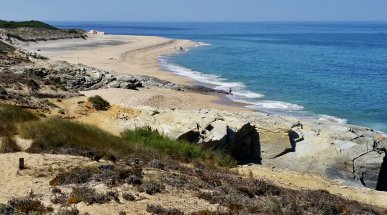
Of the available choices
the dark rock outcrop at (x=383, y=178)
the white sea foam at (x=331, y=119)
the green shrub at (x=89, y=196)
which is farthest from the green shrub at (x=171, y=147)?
the white sea foam at (x=331, y=119)

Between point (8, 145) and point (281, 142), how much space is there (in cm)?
1128

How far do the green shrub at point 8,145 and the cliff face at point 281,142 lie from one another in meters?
6.18

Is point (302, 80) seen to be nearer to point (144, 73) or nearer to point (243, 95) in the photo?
point (243, 95)

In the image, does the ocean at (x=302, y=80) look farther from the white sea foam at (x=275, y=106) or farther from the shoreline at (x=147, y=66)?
the shoreline at (x=147, y=66)

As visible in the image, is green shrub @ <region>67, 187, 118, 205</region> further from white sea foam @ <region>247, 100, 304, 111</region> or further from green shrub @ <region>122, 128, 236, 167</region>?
white sea foam @ <region>247, 100, 304, 111</region>

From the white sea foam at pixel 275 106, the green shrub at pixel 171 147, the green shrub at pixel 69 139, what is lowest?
the white sea foam at pixel 275 106

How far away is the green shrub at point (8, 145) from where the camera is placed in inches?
562

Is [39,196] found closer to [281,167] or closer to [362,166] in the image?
[281,167]

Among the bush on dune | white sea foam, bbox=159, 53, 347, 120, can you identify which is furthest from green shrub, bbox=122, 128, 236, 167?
white sea foam, bbox=159, 53, 347, 120

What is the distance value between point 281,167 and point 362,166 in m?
3.26

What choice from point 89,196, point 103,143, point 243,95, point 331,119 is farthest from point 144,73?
point 89,196

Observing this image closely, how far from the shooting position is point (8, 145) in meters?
14.5

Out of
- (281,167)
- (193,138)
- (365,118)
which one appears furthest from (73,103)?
(365,118)

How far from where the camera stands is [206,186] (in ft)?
41.6
